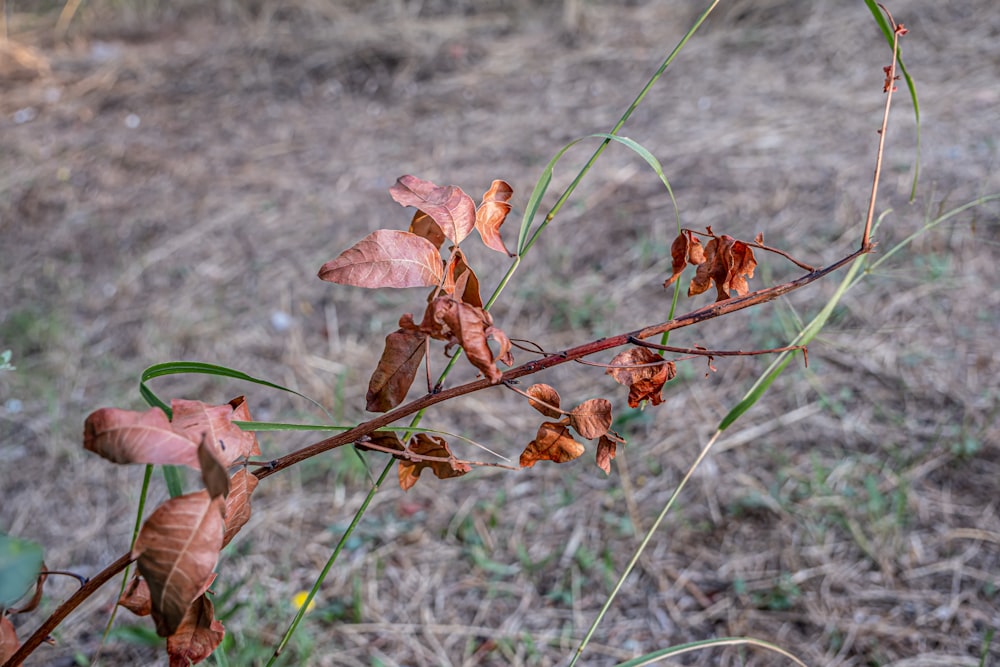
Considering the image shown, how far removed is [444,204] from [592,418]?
188 millimetres

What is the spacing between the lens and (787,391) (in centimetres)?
168

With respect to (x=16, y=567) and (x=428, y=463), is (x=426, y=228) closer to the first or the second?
(x=428, y=463)

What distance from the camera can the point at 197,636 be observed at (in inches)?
20.3

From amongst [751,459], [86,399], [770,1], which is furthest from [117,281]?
[770,1]

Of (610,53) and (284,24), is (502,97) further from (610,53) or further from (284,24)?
(284,24)

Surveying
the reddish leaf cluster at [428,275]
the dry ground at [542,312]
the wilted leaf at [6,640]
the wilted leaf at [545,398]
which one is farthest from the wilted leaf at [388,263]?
the dry ground at [542,312]

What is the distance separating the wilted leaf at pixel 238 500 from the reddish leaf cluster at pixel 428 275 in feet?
0.31

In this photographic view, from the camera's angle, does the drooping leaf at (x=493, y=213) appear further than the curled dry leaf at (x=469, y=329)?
Yes

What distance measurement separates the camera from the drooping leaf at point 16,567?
395mm

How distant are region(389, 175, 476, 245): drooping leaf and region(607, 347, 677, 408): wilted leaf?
14cm

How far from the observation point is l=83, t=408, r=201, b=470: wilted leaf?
0.42 metres

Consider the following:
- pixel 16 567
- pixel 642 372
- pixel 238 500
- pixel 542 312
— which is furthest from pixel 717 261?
pixel 542 312

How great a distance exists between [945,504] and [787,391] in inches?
15.8

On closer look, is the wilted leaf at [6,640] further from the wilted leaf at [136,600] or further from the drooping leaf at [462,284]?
the drooping leaf at [462,284]
